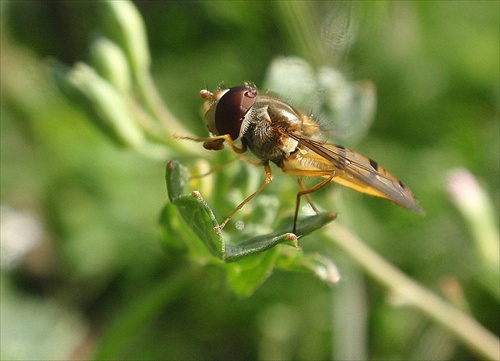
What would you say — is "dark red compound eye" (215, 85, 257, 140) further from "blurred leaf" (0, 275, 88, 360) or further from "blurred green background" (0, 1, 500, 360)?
"blurred leaf" (0, 275, 88, 360)

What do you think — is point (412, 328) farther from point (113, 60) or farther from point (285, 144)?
point (113, 60)

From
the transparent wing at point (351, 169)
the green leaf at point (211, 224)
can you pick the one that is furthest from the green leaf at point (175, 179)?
the transparent wing at point (351, 169)

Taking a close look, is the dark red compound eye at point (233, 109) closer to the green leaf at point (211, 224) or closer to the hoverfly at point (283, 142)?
the hoverfly at point (283, 142)

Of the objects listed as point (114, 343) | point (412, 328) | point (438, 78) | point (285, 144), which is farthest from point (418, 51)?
point (114, 343)

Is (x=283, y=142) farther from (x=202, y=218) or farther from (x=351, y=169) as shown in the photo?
(x=202, y=218)

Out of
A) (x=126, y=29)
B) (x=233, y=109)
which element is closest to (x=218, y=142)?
(x=233, y=109)

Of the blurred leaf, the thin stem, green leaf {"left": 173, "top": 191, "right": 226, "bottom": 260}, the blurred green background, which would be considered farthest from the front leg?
the blurred leaf
